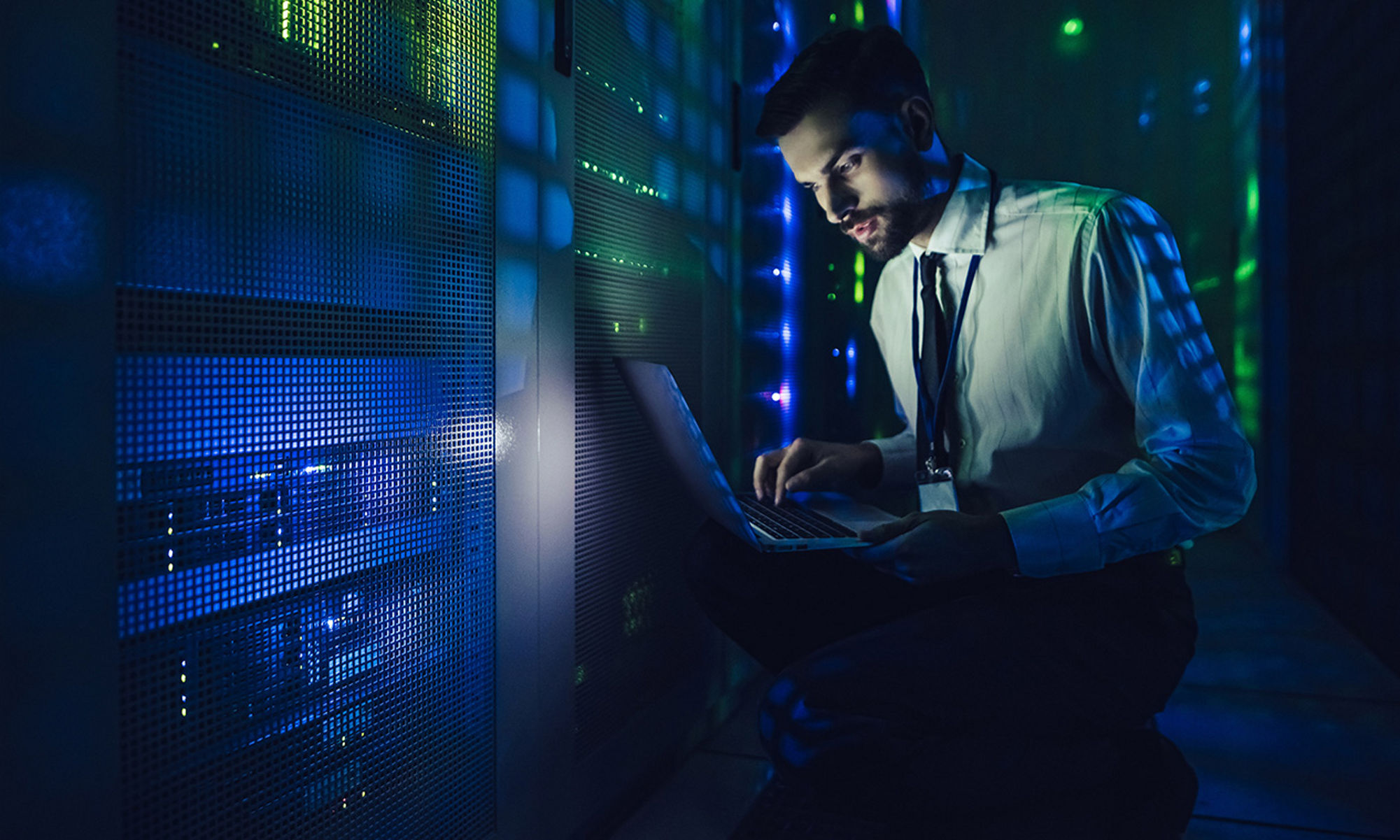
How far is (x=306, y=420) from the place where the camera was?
2.49ft

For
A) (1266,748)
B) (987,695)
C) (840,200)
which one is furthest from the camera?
(1266,748)

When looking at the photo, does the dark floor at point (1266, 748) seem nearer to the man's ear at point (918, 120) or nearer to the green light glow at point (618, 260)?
the green light glow at point (618, 260)

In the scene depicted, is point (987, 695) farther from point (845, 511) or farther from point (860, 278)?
point (860, 278)

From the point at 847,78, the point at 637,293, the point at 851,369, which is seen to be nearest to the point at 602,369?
the point at 637,293

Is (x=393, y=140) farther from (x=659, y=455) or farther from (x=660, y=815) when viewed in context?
(x=660, y=815)

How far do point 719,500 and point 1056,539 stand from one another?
0.48 m

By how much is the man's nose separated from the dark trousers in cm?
73

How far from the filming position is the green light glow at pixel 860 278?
99.2 inches

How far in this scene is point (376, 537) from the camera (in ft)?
2.79

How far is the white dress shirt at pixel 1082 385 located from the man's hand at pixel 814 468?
7.6 inches

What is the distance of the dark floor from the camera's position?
133cm

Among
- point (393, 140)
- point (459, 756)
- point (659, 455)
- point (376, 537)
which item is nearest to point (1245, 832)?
point (659, 455)

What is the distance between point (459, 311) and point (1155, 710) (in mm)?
1127

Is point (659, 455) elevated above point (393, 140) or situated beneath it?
situated beneath
